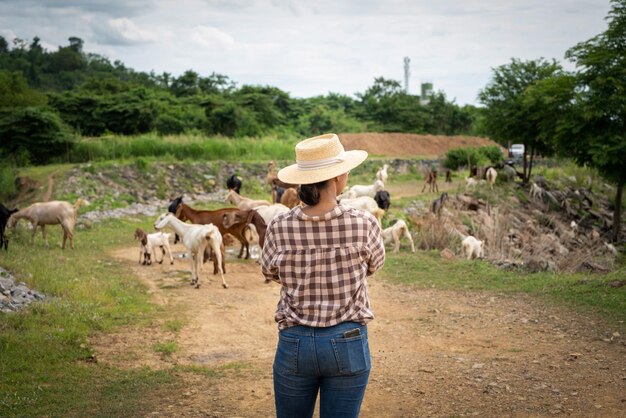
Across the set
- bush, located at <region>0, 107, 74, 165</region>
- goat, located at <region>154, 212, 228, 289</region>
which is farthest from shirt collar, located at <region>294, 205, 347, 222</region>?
bush, located at <region>0, 107, 74, 165</region>

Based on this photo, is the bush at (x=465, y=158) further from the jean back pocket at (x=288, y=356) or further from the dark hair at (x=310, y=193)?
the jean back pocket at (x=288, y=356)

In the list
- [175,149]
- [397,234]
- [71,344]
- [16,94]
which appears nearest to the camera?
[71,344]

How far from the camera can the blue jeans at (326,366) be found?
9.92ft

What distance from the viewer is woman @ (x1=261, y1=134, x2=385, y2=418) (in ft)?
9.99

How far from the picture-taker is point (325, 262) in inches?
123

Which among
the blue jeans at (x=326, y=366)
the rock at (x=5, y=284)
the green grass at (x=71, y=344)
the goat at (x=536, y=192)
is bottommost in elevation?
the goat at (x=536, y=192)

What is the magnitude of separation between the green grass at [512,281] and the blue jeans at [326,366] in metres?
6.26

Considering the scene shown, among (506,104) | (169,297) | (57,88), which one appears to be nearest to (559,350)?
(169,297)

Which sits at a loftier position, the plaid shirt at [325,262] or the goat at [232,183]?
the plaid shirt at [325,262]

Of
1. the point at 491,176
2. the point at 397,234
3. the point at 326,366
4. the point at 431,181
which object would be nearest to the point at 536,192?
the point at 491,176

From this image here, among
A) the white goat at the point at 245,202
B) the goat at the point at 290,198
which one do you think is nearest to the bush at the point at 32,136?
the white goat at the point at 245,202

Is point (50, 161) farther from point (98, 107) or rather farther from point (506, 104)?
point (506, 104)

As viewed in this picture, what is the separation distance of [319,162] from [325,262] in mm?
549

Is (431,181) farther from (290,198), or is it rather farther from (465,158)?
(290,198)
